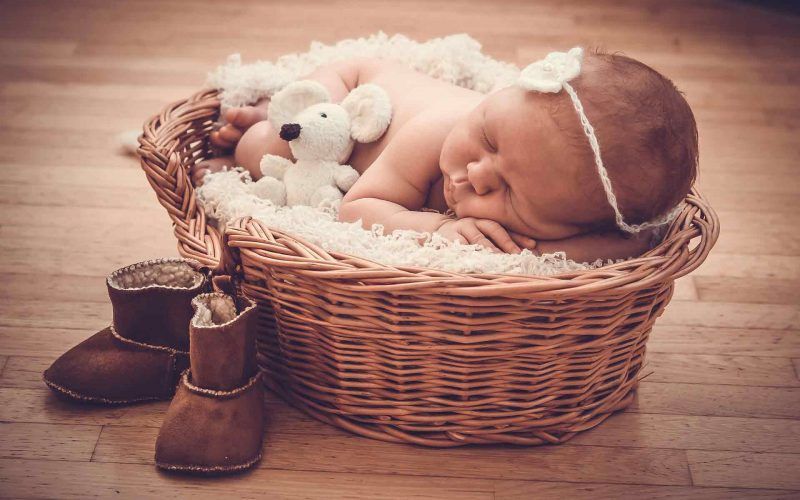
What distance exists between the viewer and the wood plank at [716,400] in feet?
4.13

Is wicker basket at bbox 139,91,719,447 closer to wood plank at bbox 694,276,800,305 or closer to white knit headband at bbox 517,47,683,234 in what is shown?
white knit headband at bbox 517,47,683,234

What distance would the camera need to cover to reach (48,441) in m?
1.14

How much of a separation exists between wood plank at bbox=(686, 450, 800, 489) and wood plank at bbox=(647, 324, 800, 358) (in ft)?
0.78

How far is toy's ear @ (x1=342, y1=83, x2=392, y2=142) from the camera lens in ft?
4.51

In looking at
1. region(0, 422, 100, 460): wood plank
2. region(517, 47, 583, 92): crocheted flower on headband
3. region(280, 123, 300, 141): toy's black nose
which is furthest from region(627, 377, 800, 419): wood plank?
region(0, 422, 100, 460): wood plank

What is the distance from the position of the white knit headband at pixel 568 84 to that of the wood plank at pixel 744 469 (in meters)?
0.34

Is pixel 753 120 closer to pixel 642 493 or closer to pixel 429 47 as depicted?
pixel 429 47

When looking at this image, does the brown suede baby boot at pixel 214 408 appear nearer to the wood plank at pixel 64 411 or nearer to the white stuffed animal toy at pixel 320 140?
the wood plank at pixel 64 411

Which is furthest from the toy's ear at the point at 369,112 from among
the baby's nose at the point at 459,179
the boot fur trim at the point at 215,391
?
the boot fur trim at the point at 215,391

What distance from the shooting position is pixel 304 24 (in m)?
2.55

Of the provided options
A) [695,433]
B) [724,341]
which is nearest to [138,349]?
[695,433]

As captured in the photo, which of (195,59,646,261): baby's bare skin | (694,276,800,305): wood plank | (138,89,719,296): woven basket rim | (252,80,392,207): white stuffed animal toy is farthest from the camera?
(694,276,800,305): wood plank

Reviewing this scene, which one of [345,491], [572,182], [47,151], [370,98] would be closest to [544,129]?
[572,182]

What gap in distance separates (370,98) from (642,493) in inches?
29.3
